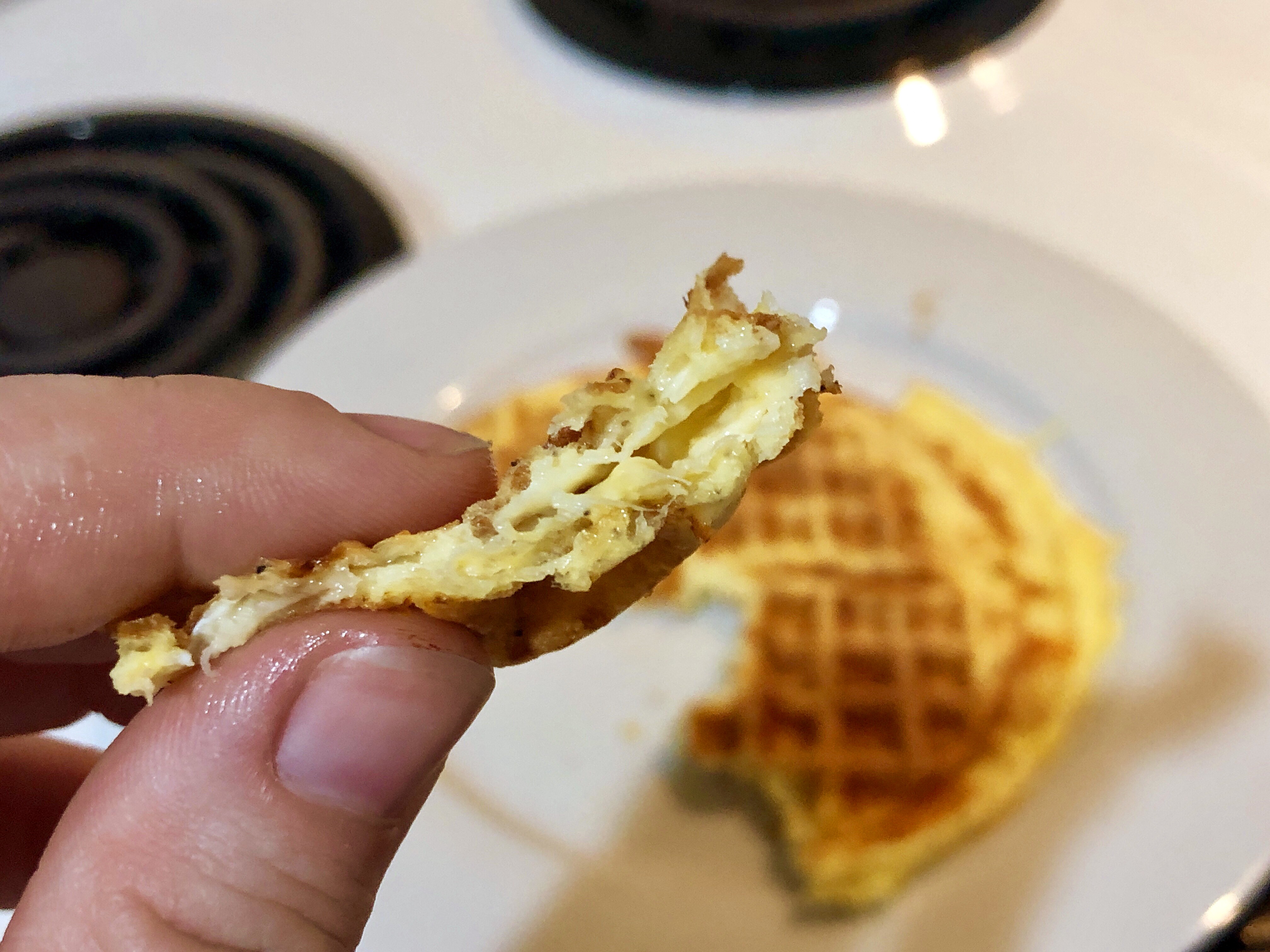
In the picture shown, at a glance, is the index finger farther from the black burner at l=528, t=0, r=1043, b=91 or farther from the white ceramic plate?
the black burner at l=528, t=0, r=1043, b=91

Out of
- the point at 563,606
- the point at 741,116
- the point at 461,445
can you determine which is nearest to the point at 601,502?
the point at 563,606

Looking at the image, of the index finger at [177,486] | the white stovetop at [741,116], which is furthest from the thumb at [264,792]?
the white stovetop at [741,116]

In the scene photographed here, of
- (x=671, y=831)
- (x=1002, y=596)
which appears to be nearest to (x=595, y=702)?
(x=671, y=831)

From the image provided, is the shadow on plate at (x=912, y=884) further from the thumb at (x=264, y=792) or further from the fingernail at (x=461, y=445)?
the fingernail at (x=461, y=445)

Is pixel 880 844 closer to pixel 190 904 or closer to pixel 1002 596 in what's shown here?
pixel 1002 596

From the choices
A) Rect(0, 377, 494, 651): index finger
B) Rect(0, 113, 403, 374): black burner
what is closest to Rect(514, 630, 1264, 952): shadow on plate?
Rect(0, 377, 494, 651): index finger

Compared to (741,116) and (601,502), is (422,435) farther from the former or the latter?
(741,116)
